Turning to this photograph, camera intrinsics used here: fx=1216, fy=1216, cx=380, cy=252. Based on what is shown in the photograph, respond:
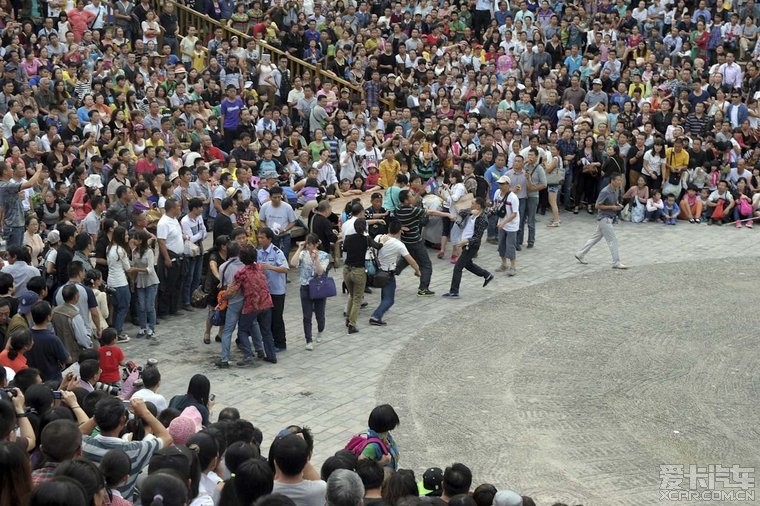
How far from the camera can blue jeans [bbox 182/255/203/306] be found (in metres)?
16.2

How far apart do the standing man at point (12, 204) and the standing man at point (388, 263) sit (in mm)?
4717

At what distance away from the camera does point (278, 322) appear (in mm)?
14789

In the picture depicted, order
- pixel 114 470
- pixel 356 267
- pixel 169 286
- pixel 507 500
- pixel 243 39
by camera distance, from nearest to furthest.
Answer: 1. pixel 114 470
2. pixel 507 500
3. pixel 356 267
4. pixel 169 286
5. pixel 243 39

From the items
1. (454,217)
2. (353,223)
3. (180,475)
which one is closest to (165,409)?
(180,475)

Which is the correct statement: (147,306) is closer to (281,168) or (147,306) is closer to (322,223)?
(322,223)

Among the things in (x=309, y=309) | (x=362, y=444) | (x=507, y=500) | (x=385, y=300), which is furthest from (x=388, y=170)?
(x=507, y=500)

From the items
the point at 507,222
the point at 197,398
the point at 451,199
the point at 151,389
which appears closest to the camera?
the point at 197,398

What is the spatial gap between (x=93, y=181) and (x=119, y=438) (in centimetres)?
953

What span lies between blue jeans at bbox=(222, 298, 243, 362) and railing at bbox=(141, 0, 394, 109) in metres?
11.9

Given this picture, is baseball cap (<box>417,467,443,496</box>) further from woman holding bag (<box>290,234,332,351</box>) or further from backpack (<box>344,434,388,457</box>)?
woman holding bag (<box>290,234,332,351</box>)

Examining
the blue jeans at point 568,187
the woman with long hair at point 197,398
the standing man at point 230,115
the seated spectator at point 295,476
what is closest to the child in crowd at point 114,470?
the seated spectator at point 295,476

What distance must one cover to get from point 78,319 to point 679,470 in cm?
628

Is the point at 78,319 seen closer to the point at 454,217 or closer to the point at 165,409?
the point at 165,409

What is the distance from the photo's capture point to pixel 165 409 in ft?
30.4
